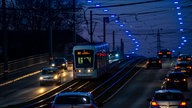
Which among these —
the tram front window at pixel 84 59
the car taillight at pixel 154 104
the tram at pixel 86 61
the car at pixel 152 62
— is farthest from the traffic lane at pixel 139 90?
the car taillight at pixel 154 104

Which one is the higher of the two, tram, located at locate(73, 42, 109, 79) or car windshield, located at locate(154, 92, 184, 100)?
car windshield, located at locate(154, 92, 184, 100)

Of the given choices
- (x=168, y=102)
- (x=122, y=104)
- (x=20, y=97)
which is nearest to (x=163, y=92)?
(x=168, y=102)

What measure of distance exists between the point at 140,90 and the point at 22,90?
10972 millimetres

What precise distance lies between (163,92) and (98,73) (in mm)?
28136

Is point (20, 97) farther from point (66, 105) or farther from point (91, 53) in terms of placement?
point (66, 105)

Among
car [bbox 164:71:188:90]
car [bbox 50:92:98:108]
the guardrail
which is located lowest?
the guardrail

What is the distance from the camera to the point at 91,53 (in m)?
51.9

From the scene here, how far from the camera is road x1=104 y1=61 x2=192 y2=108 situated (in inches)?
1436

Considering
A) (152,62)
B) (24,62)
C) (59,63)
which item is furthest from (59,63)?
(152,62)

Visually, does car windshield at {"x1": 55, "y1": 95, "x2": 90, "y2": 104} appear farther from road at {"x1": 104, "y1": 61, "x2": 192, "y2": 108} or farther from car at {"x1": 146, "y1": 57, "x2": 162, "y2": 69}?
car at {"x1": 146, "y1": 57, "x2": 162, "y2": 69}

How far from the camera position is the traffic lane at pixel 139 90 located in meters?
36.6

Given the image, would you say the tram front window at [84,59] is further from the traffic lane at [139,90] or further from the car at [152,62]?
the car at [152,62]

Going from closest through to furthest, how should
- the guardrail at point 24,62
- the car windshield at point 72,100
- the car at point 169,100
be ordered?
1. the car windshield at point 72,100
2. the car at point 169,100
3. the guardrail at point 24,62

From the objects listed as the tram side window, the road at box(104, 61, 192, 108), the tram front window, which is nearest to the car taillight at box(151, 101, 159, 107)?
the road at box(104, 61, 192, 108)
